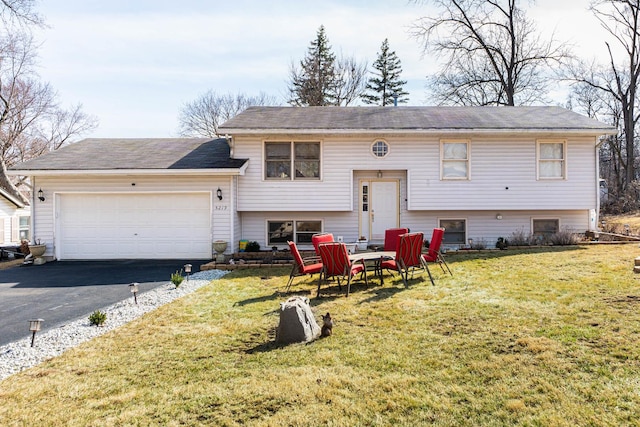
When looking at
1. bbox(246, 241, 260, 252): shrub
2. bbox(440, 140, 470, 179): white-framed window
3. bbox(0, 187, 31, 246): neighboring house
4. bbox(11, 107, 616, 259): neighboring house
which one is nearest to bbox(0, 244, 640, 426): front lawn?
bbox(246, 241, 260, 252): shrub

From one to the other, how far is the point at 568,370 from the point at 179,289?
6.65 meters

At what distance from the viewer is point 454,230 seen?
12.6 metres

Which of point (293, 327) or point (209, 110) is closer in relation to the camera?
point (293, 327)

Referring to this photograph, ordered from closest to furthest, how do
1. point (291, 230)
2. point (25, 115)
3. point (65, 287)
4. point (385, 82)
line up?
point (65, 287)
point (291, 230)
point (25, 115)
point (385, 82)

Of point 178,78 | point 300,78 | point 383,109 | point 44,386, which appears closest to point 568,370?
point 44,386

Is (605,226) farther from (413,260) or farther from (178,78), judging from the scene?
(178,78)

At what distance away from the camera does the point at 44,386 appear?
353 centimetres

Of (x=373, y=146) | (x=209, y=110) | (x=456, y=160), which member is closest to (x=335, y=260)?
(x=373, y=146)

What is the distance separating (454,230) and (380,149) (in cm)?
376

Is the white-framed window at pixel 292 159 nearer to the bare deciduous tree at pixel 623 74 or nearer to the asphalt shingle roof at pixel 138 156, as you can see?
the asphalt shingle roof at pixel 138 156

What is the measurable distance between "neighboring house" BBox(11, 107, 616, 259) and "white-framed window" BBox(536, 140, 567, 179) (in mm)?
35

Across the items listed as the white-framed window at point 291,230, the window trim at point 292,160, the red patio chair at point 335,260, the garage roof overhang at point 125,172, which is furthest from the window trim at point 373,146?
the red patio chair at point 335,260

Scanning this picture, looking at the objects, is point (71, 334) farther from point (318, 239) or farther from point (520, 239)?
point (520, 239)

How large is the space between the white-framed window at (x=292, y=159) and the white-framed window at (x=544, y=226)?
24.8ft
